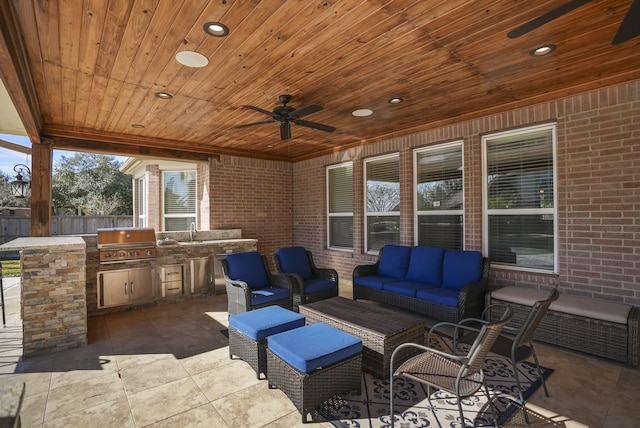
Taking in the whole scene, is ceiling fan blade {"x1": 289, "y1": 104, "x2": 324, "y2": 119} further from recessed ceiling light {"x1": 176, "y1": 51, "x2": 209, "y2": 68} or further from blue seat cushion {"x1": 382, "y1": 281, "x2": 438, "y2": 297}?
blue seat cushion {"x1": 382, "y1": 281, "x2": 438, "y2": 297}

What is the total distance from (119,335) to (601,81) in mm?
6420

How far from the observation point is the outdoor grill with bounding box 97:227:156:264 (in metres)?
4.84

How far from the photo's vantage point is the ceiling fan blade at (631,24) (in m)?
1.66

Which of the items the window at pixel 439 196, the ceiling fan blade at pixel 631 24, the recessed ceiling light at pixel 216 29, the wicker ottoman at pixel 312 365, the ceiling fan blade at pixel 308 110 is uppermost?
Result: the recessed ceiling light at pixel 216 29

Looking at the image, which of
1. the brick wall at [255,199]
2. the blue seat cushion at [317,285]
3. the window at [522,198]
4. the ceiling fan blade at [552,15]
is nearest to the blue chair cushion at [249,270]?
the blue seat cushion at [317,285]

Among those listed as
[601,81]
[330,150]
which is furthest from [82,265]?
[601,81]

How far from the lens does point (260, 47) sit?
2.74 m

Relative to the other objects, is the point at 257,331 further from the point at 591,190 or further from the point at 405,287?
the point at 591,190

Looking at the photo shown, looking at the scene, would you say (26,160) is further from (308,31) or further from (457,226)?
(457,226)

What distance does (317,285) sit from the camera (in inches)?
181

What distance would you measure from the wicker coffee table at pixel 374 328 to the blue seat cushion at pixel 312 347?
0.94 feet

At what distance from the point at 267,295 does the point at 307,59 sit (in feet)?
9.07

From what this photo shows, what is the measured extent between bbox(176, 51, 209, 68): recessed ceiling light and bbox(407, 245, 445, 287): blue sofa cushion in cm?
380

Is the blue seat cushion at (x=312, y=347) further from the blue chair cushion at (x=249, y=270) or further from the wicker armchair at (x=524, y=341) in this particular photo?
the blue chair cushion at (x=249, y=270)
